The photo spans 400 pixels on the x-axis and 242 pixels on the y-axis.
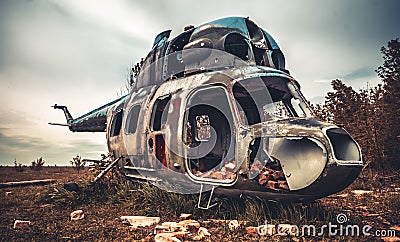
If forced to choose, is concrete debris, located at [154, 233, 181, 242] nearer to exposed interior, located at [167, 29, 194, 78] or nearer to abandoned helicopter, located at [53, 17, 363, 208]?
abandoned helicopter, located at [53, 17, 363, 208]

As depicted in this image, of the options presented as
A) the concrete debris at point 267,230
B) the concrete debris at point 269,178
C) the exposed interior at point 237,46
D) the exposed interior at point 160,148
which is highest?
the exposed interior at point 237,46

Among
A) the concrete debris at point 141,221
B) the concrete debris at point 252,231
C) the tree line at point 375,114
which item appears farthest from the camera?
the tree line at point 375,114

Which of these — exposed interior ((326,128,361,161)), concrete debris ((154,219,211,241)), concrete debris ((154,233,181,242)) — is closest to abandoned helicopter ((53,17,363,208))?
exposed interior ((326,128,361,161))

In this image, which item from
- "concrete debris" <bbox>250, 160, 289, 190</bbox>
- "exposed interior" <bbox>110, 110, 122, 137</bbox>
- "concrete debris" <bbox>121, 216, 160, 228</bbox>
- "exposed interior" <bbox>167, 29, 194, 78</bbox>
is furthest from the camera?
"exposed interior" <bbox>110, 110, 122, 137</bbox>

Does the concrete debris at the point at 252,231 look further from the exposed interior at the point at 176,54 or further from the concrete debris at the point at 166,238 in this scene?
the exposed interior at the point at 176,54

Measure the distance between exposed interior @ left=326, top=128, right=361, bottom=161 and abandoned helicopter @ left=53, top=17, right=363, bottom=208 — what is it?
0.05ft

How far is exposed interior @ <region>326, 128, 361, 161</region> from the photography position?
12.4 ft

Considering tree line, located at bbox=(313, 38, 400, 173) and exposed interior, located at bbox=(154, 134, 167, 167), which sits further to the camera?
tree line, located at bbox=(313, 38, 400, 173)

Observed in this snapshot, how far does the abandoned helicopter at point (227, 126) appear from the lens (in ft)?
12.8

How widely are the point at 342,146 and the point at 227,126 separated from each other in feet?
12.1

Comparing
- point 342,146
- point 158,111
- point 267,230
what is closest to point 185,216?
point 267,230

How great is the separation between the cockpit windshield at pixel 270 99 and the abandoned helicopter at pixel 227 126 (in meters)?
0.02

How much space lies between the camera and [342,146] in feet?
12.7

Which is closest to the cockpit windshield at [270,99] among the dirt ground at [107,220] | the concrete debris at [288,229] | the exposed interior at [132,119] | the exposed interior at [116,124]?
the concrete debris at [288,229]
